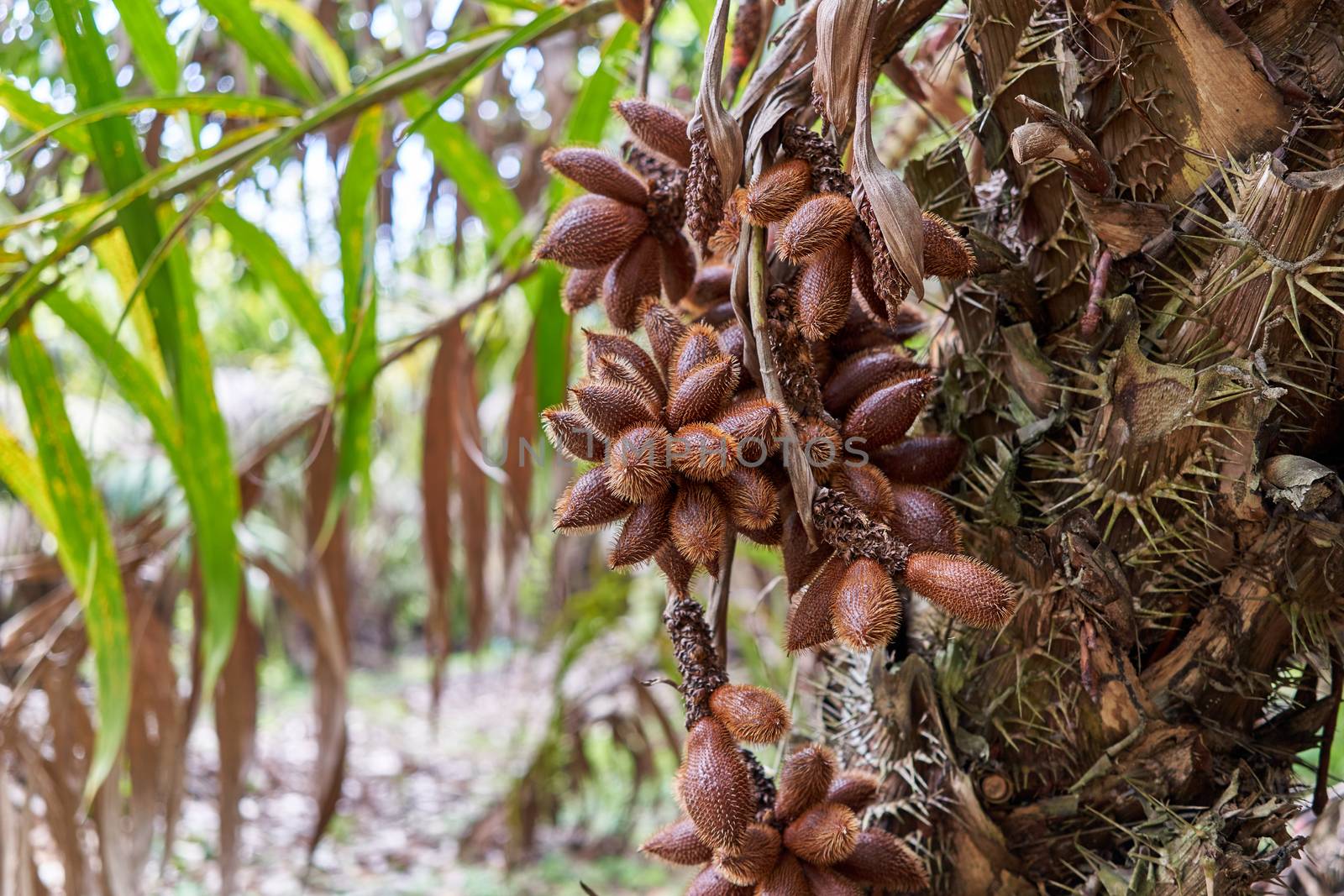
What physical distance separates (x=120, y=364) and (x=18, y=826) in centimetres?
64

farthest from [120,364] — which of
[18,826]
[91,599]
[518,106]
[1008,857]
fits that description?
[518,106]

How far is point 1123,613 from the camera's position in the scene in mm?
574

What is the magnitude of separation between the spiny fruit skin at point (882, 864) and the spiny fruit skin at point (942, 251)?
0.33m

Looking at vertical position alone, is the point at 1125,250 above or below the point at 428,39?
below

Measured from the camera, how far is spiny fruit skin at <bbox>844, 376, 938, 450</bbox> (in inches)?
21.1

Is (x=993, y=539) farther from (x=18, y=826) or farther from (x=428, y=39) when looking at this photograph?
(x=428, y=39)

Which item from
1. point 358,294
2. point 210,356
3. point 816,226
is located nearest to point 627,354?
point 816,226

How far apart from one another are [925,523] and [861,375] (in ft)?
0.31

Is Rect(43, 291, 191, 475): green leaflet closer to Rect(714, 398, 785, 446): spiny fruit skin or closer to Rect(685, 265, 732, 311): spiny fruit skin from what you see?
Rect(685, 265, 732, 311): spiny fruit skin

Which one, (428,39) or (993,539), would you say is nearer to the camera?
(993,539)

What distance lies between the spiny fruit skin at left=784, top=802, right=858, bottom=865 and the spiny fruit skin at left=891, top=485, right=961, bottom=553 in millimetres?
157

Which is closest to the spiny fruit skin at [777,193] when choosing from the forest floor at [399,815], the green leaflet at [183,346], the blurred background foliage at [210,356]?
the blurred background foliage at [210,356]

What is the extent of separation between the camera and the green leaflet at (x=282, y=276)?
114 cm

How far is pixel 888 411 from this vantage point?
0.54m
